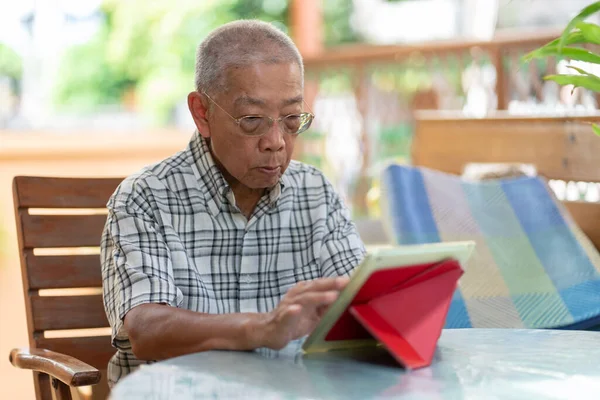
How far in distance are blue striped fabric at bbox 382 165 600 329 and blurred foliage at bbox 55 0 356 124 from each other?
7.34m

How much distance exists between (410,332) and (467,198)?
158 centimetres

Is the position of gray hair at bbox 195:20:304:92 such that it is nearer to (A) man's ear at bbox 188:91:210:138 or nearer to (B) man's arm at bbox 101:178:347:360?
(A) man's ear at bbox 188:91:210:138

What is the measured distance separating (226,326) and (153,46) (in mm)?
9092

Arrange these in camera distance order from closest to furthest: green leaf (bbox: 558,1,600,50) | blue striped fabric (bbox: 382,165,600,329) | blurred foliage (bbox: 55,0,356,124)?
green leaf (bbox: 558,1,600,50), blue striped fabric (bbox: 382,165,600,329), blurred foliage (bbox: 55,0,356,124)

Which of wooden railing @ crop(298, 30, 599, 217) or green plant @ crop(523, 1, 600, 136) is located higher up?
green plant @ crop(523, 1, 600, 136)

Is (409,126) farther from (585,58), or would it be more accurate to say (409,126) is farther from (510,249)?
(585,58)

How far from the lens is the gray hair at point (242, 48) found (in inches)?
62.7

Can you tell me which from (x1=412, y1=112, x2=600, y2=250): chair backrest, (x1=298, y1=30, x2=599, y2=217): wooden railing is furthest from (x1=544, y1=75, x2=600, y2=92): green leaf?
(x1=298, y1=30, x2=599, y2=217): wooden railing

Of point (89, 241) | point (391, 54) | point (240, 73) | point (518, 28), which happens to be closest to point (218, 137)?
point (240, 73)

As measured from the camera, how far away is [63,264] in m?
1.97

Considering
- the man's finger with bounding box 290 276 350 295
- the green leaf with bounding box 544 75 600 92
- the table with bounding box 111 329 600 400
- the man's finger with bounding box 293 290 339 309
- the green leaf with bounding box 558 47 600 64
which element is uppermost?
the green leaf with bounding box 558 47 600 64

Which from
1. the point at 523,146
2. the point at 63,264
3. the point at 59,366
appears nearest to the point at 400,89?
the point at 523,146

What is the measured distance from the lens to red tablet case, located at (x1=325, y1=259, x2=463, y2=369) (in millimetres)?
1229

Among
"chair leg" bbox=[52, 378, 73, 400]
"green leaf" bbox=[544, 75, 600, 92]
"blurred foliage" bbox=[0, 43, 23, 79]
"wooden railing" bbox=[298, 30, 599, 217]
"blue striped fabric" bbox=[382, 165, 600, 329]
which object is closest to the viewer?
"green leaf" bbox=[544, 75, 600, 92]
